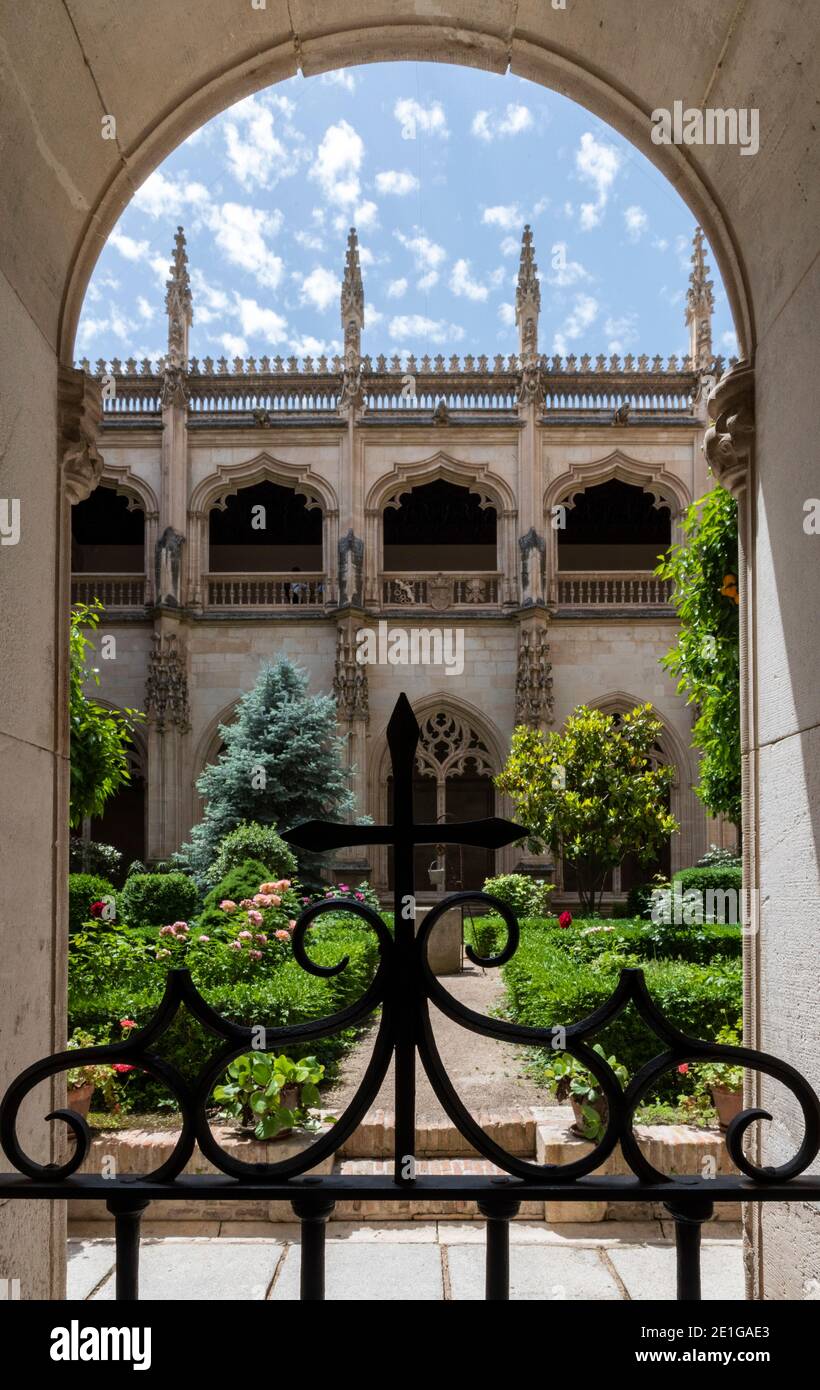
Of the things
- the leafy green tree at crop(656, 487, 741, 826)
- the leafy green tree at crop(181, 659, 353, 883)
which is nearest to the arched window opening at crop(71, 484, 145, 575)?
the leafy green tree at crop(181, 659, 353, 883)

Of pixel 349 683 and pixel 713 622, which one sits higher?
pixel 349 683

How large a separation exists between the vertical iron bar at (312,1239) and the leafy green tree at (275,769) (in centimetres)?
1434

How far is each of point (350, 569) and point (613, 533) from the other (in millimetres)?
7325

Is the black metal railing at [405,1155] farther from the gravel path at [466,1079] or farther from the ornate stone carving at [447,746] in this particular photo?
the ornate stone carving at [447,746]

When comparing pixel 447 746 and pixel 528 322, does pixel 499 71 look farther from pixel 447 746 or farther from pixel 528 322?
pixel 528 322

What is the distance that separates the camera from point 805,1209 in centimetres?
204

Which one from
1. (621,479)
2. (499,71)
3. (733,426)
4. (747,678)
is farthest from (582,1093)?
(621,479)

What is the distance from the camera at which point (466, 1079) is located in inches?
271

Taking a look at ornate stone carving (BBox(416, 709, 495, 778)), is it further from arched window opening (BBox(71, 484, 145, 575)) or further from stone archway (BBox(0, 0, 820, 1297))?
stone archway (BBox(0, 0, 820, 1297))

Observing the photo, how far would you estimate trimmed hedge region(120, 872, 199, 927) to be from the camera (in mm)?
13828

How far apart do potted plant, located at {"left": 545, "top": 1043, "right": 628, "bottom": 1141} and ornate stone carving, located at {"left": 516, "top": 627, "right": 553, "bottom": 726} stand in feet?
42.3

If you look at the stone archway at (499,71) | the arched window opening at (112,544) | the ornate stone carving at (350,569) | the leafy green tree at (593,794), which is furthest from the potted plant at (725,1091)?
the arched window opening at (112,544)
